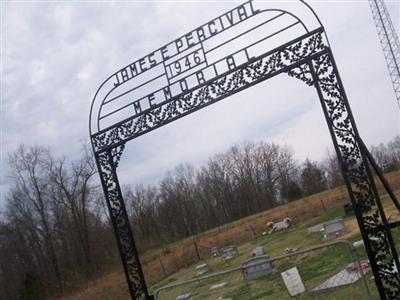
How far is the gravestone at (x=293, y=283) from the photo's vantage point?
438 inches

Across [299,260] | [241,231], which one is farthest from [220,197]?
[299,260]

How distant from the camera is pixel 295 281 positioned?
11.8 m

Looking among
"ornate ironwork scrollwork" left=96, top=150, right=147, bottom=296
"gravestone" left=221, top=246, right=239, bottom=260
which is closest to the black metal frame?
"ornate ironwork scrollwork" left=96, top=150, right=147, bottom=296

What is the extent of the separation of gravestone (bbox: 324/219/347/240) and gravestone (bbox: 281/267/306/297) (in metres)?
5.70

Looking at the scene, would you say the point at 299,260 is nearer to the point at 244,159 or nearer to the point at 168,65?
the point at 168,65

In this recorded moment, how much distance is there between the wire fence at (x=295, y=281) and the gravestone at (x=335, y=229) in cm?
254

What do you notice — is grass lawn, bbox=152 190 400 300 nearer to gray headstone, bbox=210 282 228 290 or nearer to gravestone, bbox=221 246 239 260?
gray headstone, bbox=210 282 228 290

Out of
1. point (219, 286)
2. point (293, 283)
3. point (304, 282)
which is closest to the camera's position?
point (293, 283)

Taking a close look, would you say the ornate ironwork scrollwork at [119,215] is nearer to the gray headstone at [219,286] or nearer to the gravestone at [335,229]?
the gray headstone at [219,286]

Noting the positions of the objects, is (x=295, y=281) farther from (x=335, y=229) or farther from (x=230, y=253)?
(x=230, y=253)

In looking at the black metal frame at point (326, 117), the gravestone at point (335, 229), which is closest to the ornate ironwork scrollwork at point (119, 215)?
the black metal frame at point (326, 117)

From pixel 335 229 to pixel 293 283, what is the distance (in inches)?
264

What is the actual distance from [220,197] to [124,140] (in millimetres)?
62030

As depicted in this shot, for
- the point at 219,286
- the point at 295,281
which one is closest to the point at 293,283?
the point at 295,281
